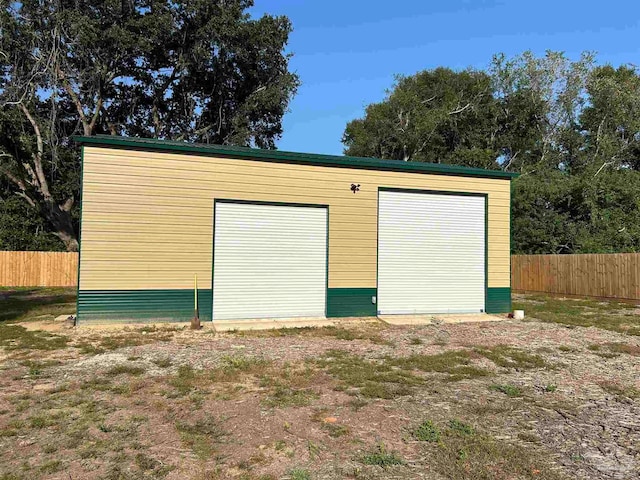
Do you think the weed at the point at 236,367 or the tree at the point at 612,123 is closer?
the weed at the point at 236,367

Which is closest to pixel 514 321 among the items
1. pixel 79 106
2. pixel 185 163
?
pixel 185 163

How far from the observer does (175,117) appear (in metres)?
29.6

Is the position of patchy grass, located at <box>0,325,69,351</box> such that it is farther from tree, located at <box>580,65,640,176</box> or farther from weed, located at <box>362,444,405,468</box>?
tree, located at <box>580,65,640,176</box>

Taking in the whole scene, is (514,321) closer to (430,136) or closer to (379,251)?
(379,251)

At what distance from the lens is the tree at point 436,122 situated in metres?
34.4

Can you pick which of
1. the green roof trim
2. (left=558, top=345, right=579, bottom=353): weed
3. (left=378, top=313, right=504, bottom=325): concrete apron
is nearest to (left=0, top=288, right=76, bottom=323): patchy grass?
the green roof trim

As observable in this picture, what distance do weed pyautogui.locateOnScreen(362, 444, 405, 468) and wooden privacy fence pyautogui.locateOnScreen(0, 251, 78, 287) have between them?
2362 cm

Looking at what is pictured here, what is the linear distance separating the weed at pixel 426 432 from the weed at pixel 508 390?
5.35 ft

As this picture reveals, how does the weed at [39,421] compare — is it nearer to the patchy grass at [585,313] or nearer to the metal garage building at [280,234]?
the metal garage building at [280,234]

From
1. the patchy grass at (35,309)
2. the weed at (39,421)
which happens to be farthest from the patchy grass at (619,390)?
the patchy grass at (35,309)

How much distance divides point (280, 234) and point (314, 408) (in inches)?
285

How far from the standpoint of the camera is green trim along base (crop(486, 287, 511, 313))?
13.5 m

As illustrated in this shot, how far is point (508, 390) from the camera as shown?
18.9 ft

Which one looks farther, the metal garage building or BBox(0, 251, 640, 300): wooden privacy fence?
BBox(0, 251, 640, 300): wooden privacy fence
